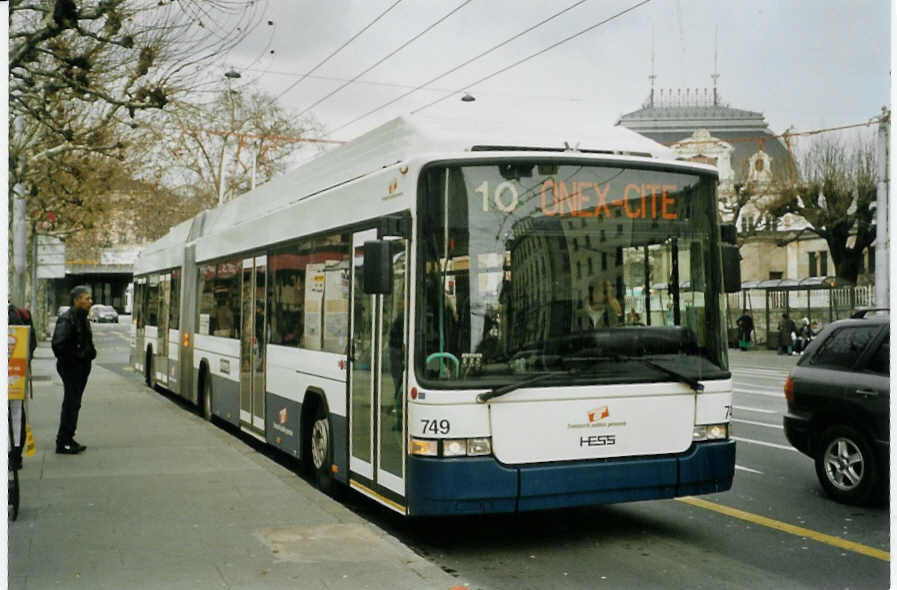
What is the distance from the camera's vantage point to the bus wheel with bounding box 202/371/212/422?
14.4m

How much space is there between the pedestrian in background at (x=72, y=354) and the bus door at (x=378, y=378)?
4.08m

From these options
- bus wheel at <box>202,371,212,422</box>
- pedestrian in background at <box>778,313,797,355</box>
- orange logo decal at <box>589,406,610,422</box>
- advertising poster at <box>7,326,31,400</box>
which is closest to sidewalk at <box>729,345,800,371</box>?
pedestrian in background at <box>778,313,797,355</box>

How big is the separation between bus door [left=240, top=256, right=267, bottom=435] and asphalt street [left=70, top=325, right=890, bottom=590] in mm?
2318

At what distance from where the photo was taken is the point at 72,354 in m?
11.2

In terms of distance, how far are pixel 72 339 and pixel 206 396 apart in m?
3.65

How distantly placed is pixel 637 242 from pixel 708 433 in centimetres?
146

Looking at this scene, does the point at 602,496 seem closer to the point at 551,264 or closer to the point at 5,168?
the point at 551,264

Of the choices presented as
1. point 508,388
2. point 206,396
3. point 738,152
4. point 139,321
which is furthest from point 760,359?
point 508,388

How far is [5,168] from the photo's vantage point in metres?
5.36

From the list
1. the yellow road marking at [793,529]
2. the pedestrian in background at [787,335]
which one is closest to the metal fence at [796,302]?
the pedestrian in background at [787,335]

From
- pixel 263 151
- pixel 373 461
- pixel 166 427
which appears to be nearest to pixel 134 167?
pixel 263 151

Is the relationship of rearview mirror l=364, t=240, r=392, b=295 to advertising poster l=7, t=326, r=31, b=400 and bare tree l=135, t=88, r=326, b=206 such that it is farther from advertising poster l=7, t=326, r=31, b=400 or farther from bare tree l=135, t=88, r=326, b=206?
bare tree l=135, t=88, r=326, b=206

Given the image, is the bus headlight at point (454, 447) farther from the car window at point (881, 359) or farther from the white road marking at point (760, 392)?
the white road marking at point (760, 392)

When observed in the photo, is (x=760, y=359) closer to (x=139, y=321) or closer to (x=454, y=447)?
(x=139, y=321)
